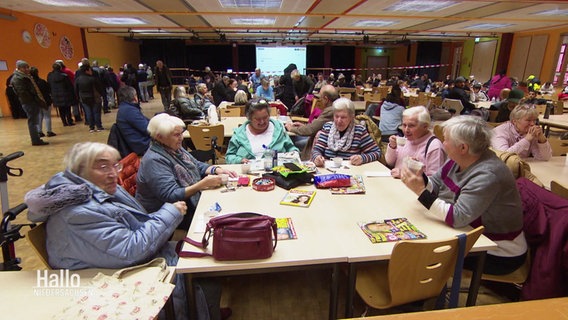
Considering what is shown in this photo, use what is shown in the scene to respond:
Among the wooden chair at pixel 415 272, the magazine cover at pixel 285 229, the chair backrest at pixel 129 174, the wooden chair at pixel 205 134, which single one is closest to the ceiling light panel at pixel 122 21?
the wooden chair at pixel 205 134

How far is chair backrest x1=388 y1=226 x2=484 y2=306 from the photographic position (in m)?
1.35

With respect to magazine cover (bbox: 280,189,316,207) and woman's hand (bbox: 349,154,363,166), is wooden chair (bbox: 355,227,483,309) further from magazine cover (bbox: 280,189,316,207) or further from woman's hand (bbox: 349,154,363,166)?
woman's hand (bbox: 349,154,363,166)

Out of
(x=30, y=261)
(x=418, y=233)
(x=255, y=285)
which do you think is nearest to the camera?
(x=418, y=233)

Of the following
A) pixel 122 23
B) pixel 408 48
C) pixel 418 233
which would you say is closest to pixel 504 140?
pixel 418 233

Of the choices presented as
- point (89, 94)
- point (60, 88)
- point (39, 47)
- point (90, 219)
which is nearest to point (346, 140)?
point (90, 219)

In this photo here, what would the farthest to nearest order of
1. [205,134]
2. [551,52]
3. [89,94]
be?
1. [551,52]
2. [89,94]
3. [205,134]

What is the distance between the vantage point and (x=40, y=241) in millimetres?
1399

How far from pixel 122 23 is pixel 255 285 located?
1134 cm

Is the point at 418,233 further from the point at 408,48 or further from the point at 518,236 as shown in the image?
the point at 408,48

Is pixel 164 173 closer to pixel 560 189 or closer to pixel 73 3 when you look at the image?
pixel 560 189

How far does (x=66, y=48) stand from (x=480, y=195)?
1334cm

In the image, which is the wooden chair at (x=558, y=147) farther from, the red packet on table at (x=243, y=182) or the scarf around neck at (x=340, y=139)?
the red packet on table at (x=243, y=182)

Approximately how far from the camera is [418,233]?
159cm

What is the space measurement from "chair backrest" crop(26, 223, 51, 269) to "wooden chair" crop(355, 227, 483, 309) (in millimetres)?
1457
